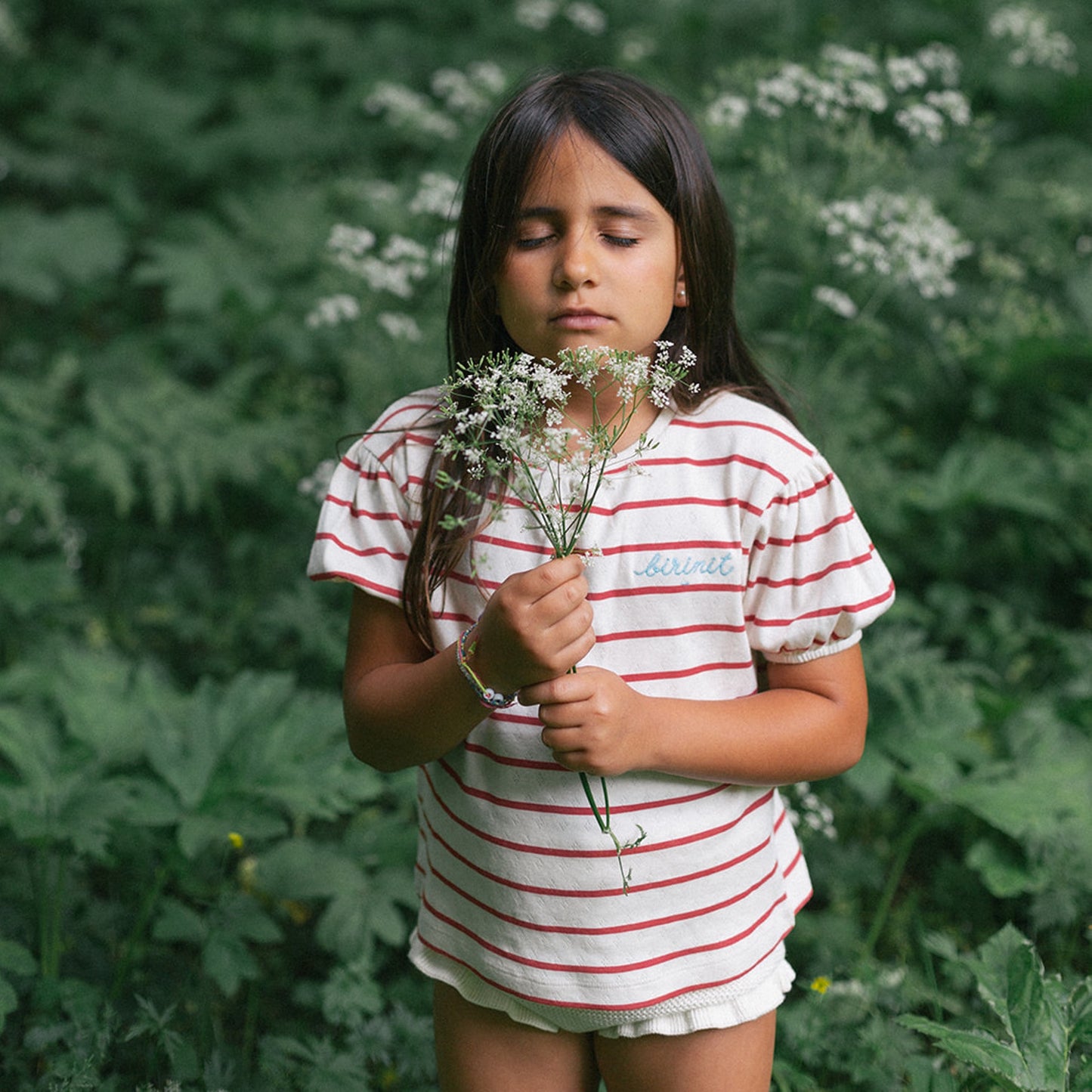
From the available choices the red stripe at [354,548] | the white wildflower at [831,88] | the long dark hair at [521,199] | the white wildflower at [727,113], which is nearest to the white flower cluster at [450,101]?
the white wildflower at [727,113]

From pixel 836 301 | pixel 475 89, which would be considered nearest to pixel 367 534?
pixel 836 301

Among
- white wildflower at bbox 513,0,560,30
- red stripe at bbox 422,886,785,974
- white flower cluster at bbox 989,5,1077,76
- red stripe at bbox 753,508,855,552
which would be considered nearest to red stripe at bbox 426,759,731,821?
red stripe at bbox 422,886,785,974

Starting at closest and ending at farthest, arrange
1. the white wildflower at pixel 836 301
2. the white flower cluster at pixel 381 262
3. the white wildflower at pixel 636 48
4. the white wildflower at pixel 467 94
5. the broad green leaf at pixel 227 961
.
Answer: the broad green leaf at pixel 227 961 → the white wildflower at pixel 836 301 → the white flower cluster at pixel 381 262 → the white wildflower at pixel 467 94 → the white wildflower at pixel 636 48

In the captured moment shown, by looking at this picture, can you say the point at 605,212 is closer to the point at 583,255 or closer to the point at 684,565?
the point at 583,255

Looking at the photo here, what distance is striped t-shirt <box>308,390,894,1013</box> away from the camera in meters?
1.45

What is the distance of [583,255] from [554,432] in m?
0.26

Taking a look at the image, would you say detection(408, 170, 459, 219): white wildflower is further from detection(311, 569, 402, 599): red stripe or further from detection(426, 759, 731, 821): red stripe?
detection(426, 759, 731, 821): red stripe

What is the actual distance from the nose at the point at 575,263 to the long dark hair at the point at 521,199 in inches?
3.7

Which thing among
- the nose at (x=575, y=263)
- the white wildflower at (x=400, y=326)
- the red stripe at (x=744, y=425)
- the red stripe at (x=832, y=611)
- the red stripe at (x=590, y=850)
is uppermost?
the white wildflower at (x=400, y=326)

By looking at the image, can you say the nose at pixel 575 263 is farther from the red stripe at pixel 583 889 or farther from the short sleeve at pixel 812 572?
the red stripe at pixel 583 889

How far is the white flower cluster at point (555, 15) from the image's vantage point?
14.6ft

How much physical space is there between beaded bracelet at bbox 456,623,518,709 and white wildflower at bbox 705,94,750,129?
1.88 metres

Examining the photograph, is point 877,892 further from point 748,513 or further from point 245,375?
point 245,375

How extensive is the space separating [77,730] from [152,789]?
31 cm
